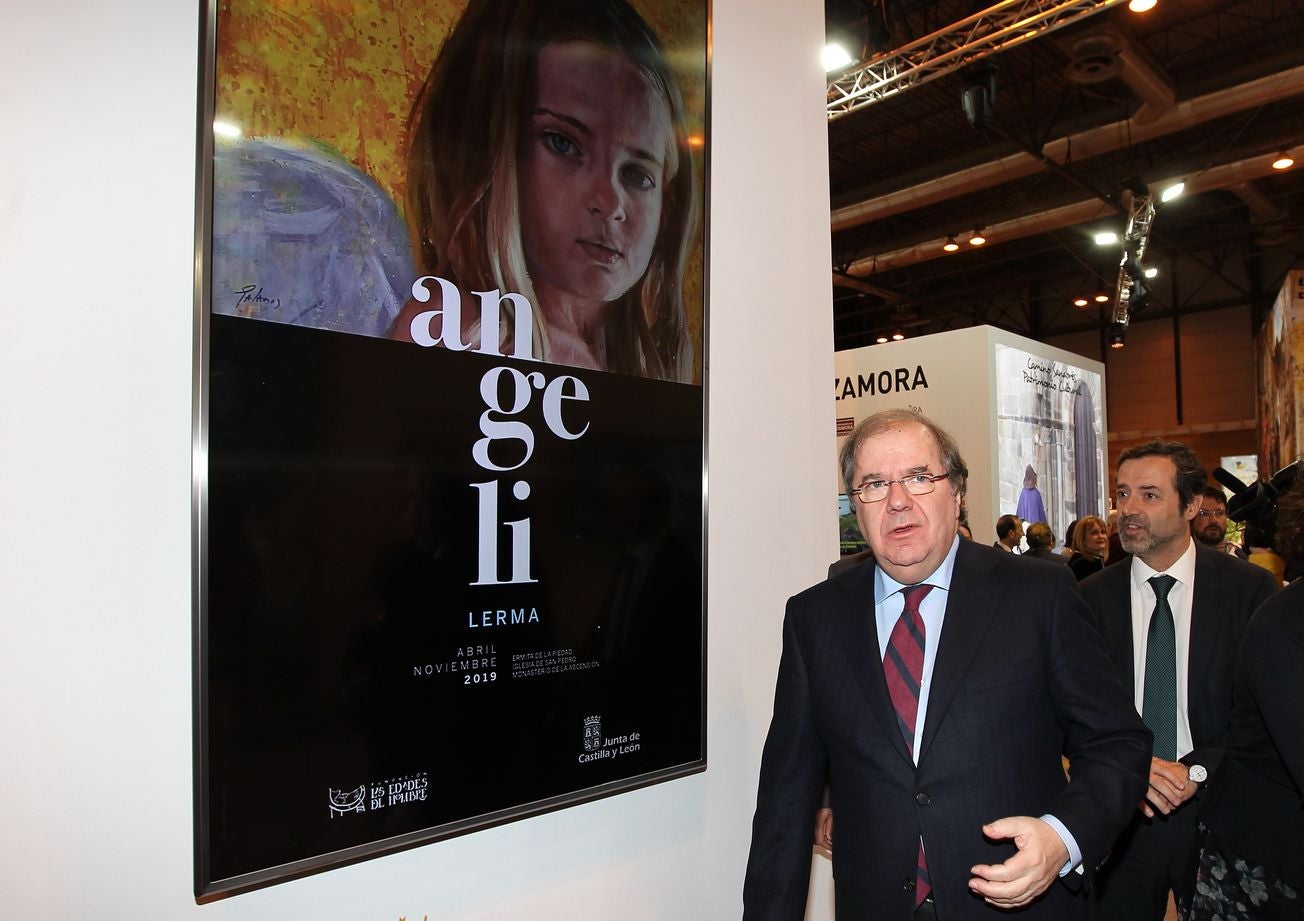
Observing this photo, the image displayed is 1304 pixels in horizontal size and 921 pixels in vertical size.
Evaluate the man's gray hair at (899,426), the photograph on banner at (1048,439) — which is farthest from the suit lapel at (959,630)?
the photograph on banner at (1048,439)

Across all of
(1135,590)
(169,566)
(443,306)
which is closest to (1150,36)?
(1135,590)

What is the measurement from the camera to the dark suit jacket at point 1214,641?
8.16 feet

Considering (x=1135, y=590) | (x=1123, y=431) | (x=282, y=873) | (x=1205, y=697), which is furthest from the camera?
(x=1123, y=431)

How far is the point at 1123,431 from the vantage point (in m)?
20.5

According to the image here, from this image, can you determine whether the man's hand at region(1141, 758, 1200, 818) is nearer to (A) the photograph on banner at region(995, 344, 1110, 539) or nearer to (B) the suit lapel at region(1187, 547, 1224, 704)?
(B) the suit lapel at region(1187, 547, 1224, 704)

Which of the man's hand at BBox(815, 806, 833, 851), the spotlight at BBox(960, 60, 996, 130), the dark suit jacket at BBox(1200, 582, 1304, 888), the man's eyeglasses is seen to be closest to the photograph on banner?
the spotlight at BBox(960, 60, 996, 130)

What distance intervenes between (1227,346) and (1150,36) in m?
11.6

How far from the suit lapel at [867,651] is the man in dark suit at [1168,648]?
0.94m

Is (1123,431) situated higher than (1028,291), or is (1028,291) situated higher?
(1028,291)

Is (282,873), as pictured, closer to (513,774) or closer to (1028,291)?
(513,774)

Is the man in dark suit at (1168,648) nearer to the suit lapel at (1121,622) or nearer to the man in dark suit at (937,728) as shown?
the suit lapel at (1121,622)

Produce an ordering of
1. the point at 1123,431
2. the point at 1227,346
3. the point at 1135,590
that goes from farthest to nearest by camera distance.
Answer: the point at 1123,431
the point at 1227,346
the point at 1135,590

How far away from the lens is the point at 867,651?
1783mm

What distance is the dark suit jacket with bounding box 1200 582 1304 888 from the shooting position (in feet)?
5.64
